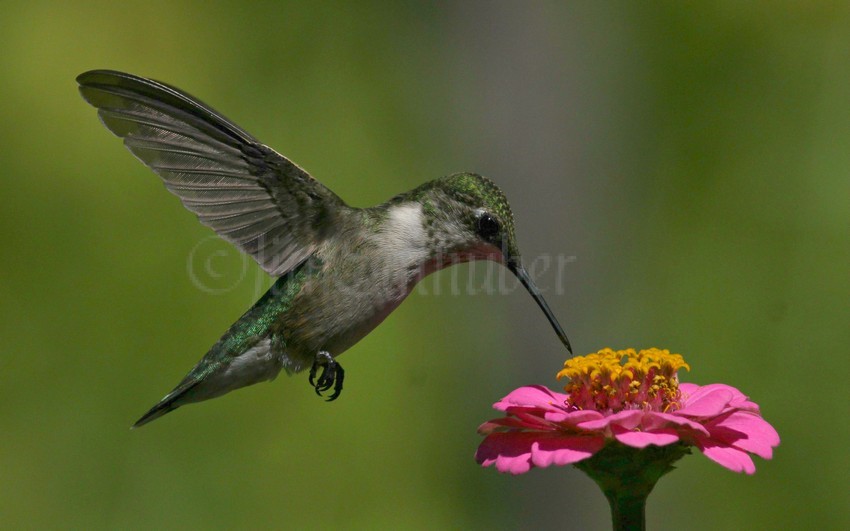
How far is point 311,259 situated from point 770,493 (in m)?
2.57

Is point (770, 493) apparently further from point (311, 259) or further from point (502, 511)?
point (311, 259)

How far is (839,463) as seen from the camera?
359 cm

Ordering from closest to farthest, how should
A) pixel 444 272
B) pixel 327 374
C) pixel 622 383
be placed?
pixel 622 383 < pixel 327 374 < pixel 444 272

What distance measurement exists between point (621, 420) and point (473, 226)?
75 cm

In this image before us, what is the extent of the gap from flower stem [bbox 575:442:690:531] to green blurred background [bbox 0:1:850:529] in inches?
90.7

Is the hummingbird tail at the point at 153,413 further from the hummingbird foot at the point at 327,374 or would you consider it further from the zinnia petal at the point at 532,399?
the zinnia petal at the point at 532,399

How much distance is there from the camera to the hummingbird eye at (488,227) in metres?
1.69

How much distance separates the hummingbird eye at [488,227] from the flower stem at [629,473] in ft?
2.16

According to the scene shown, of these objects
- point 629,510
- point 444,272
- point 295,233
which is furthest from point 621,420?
point 444,272

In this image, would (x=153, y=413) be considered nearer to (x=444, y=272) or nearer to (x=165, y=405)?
(x=165, y=405)

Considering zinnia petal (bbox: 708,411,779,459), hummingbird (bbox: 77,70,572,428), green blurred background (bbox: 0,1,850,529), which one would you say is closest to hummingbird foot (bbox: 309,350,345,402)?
hummingbird (bbox: 77,70,572,428)

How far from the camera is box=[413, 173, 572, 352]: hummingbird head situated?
5.56 feet

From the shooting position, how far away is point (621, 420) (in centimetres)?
101

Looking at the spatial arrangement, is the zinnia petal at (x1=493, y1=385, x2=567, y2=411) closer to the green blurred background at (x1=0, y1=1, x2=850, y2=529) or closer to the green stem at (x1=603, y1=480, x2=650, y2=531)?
the green stem at (x1=603, y1=480, x2=650, y2=531)
